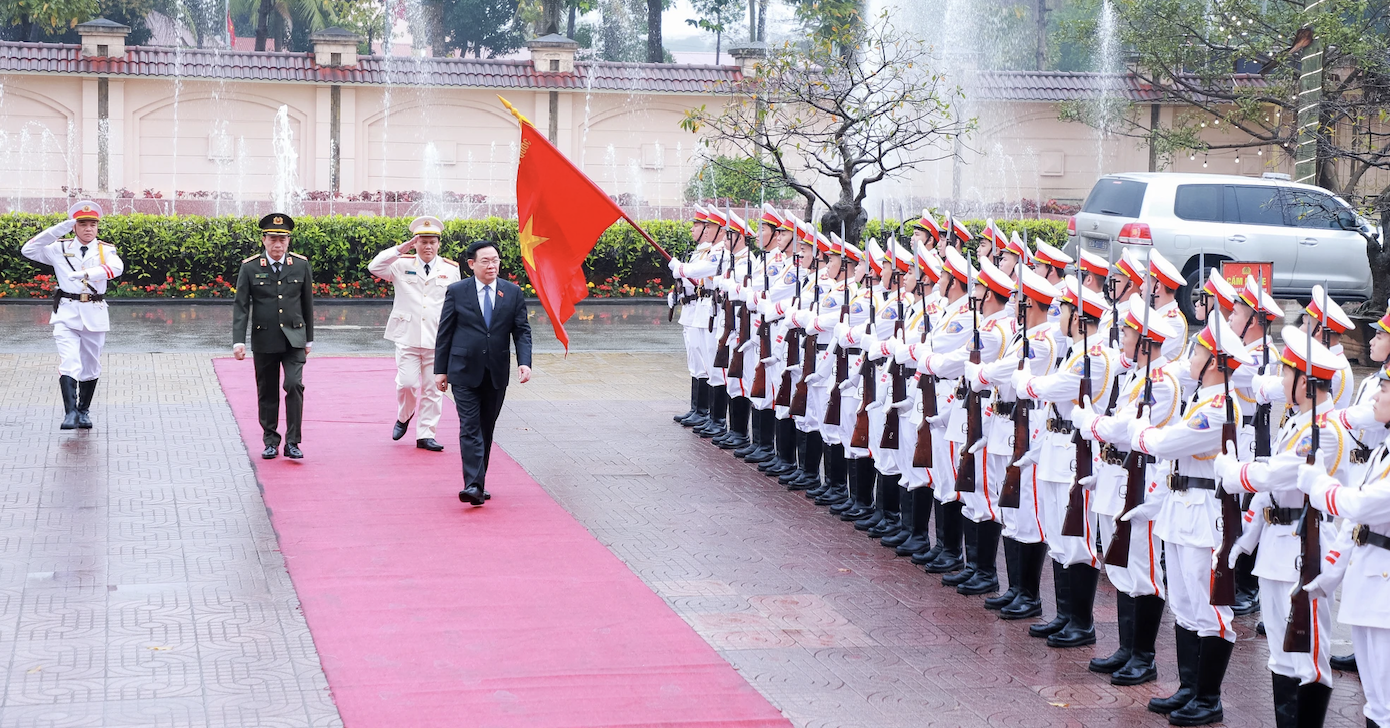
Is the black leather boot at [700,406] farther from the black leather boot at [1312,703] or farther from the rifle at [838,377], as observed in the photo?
the black leather boot at [1312,703]

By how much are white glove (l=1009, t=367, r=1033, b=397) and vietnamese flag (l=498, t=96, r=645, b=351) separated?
13.0ft

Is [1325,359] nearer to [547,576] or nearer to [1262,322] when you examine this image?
[1262,322]

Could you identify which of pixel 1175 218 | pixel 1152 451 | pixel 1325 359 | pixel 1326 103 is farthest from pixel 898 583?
pixel 1175 218

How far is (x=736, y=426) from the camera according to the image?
11695mm

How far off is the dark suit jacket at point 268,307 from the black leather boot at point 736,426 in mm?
3167

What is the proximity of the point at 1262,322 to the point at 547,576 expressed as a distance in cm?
365

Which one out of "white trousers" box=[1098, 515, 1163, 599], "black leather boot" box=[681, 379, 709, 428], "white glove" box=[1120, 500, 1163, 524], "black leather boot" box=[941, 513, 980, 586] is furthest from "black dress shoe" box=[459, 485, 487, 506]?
"white glove" box=[1120, 500, 1163, 524]

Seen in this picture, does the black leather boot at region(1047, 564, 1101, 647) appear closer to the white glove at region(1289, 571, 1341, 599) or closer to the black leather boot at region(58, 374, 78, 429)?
the white glove at region(1289, 571, 1341, 599)

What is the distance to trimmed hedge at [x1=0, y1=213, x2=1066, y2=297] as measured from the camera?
68.4 feet

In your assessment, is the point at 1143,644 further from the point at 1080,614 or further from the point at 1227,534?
the point at 1227,534

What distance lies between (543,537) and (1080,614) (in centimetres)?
309

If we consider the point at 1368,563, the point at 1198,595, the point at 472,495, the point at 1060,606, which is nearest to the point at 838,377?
the point at 472,495

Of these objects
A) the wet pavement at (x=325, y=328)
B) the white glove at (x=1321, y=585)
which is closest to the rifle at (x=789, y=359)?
the white glove at (x=1321, y=585)

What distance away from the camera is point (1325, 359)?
5.59 meters
